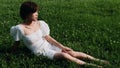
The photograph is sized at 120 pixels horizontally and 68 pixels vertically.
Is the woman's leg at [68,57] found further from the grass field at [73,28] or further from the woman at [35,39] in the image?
the grass field at [73,28]

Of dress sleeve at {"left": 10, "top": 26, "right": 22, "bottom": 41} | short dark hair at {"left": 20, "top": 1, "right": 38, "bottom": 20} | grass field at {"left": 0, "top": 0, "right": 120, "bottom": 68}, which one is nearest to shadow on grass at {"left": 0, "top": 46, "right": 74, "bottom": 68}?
grass field at {"left": 0, "top": 0, "right": 120, "bottom": 68}

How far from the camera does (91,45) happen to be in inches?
457

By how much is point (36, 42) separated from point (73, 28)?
373cm

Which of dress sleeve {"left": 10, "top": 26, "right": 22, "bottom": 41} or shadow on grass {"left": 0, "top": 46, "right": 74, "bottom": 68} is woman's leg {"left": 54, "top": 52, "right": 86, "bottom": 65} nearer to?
shadow on grass {"left": 0, "top": 46, "right": 74, "bottom": 68}

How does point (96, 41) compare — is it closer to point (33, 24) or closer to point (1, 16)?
point (33, 24)

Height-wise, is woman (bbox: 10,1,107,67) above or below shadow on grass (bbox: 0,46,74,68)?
above

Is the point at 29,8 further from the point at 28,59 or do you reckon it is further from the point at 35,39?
the point at 28,59

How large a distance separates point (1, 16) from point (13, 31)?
549 cm

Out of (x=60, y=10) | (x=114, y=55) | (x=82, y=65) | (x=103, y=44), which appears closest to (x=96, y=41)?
(x=103, y=44)

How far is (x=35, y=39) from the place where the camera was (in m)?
10.1

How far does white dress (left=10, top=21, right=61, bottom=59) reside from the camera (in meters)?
9.96

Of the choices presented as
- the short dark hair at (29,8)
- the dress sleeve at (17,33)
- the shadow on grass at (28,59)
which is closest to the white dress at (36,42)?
the dress sleeve at (17,33)

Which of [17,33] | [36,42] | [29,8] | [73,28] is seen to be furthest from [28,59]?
[73,28]

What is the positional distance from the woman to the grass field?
176mm
